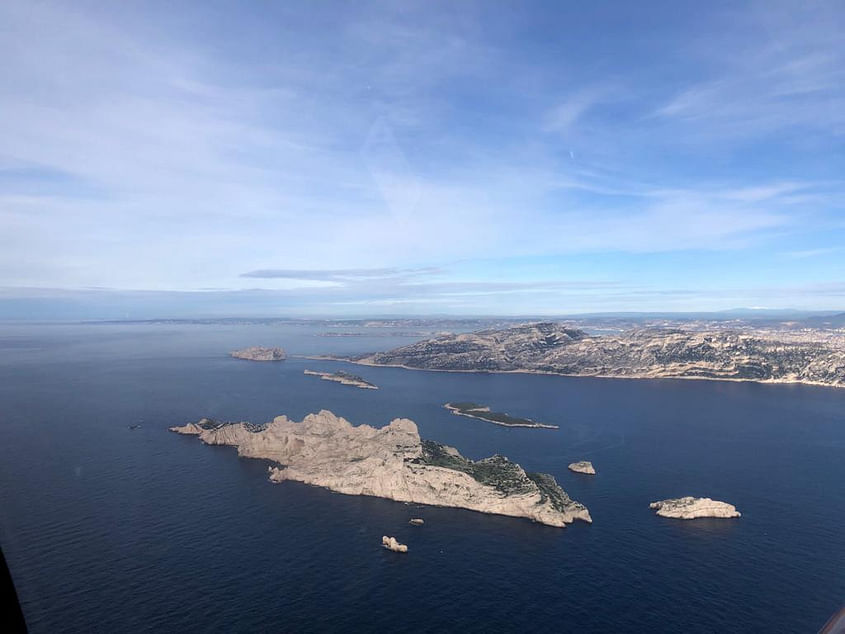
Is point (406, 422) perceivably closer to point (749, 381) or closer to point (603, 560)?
point (603, 560)

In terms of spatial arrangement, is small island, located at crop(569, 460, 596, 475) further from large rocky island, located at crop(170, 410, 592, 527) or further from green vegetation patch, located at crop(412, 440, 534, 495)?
green vegetation patch, located at crop(412, 440, 534, 495)

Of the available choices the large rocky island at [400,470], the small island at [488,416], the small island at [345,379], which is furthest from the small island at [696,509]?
the small island at [345,379]

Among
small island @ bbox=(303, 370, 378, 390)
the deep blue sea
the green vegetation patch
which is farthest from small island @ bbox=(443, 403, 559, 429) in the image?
the green vegetation patch

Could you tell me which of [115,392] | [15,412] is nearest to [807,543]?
[15,412]

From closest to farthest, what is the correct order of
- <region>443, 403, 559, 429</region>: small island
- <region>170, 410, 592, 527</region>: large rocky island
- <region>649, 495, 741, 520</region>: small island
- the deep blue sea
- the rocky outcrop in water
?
1. the deep blue sea
2. the rocky outcrop in water
3. <region>649, 495, 741, 520</region>: small island
4. <region>170, 410, 592, 527</region>: large rocky island
5. <region>443, 403, 559, 429</region>: small island

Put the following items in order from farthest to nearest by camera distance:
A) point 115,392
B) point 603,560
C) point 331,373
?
point 331,373, point 115,392, point 603,560

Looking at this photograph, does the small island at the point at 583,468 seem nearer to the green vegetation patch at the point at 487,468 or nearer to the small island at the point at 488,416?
the green vegetation patch at the point at 487,468
